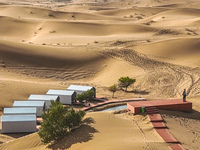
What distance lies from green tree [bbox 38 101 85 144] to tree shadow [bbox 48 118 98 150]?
10.1 inches

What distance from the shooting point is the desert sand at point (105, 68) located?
16.2m

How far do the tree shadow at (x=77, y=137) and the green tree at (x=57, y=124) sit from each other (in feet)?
0.85

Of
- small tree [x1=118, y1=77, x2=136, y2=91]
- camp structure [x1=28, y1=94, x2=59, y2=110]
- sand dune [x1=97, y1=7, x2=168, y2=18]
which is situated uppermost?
sand dune [x1=97, y1=7, x2=168, y2=18]

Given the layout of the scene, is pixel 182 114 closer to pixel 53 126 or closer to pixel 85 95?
pixel 85 95

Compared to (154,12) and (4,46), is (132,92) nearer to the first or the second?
(4,46)

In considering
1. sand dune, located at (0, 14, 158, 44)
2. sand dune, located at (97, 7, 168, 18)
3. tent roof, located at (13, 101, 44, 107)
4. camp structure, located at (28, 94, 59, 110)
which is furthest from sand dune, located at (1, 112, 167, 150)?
sand dune, located at (97, 7, 168, 18)

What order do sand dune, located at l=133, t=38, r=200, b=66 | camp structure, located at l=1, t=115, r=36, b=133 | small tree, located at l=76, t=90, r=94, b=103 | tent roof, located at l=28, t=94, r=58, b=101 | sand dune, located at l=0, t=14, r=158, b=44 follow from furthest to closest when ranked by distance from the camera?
sand dune, located at l=0, t=14, r=158, b=44
sand dune, located at l=133, t=38, r=200, b=66
small tree, located at l=76, t=90, r=94, b=103
tent roof, located at l=28, t=94, r=58, b=101
camp structure, located at l=1, t=115, r=36, b=133

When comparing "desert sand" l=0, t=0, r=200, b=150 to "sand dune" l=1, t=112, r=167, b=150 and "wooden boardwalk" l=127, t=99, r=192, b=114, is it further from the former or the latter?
"wooden boardwalk" l=127, t=99, r=192, b=114

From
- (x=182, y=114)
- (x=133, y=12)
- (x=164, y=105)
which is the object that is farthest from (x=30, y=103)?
(x=133, y=12)

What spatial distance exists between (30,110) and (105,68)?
44.4 feet

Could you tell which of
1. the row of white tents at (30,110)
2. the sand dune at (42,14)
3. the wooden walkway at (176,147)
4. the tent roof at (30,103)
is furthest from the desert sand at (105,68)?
the sand dune at (42,14)

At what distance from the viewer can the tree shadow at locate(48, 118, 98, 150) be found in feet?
50.0

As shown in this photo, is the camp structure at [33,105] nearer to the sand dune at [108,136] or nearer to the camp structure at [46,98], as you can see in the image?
the camp structure at [46,98]

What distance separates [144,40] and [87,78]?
1193 cm
